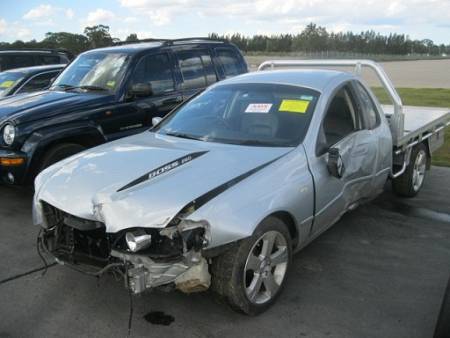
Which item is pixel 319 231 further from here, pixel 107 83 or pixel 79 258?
pixel 107 83

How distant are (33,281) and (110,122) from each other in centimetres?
259

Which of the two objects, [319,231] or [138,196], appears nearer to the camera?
[138,196]

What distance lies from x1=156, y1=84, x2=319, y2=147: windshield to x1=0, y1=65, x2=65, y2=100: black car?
545cm

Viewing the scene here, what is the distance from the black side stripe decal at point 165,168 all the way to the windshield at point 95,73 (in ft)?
10.0

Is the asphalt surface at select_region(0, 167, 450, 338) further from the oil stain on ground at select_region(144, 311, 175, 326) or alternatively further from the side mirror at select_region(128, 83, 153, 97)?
the side mirror at select_region(128, 83, 153, 97)

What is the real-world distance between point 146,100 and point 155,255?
3.83 m

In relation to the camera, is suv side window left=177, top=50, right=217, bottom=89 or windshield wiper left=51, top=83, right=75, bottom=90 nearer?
windshield wiper left=51, top=83, right=75, bottom=90

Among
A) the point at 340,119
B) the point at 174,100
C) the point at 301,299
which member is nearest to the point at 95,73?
the point at 174,100

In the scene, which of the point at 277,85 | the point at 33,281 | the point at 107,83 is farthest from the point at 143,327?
the point at 107,83

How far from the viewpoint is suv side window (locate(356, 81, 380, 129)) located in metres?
4.73

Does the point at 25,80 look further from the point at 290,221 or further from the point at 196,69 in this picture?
the point at 290,221

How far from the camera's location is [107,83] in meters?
6.38

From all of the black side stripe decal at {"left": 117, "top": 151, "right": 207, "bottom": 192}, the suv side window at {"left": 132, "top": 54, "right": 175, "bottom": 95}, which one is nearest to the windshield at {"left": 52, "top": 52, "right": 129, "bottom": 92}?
the suv side window at {"left": 132, "top": 54, "right": 175, "bottom": 95}

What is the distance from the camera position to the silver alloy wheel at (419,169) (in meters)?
6.00
